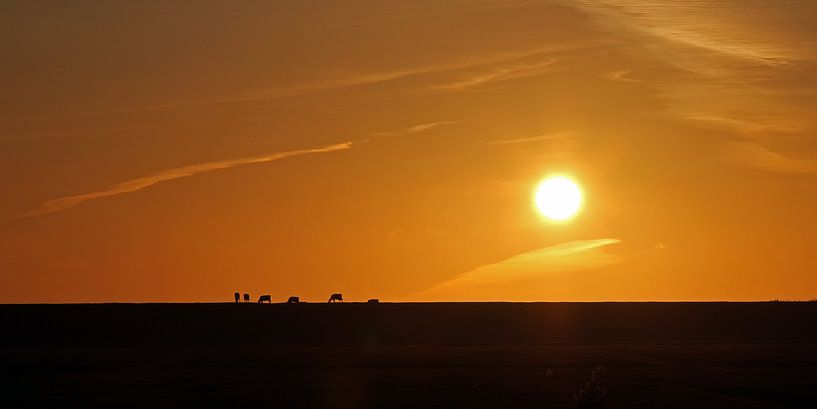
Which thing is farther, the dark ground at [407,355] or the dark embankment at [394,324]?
the dark embankment at [394,324]

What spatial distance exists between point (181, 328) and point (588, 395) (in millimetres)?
57122

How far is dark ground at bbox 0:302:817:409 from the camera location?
174 ft

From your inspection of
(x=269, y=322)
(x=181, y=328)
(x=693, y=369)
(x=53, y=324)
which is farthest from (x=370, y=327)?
(x=693, y=369)

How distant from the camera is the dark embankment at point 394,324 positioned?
97.3 metres

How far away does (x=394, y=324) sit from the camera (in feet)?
347

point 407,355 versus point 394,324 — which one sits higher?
point 394,324

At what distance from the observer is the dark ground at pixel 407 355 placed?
53000 millimetres

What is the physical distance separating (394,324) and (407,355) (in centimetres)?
3003

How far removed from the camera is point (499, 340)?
97.0 meters

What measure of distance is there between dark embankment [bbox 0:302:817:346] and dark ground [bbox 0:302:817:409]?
0.17m

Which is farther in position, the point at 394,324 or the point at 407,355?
the point at 394,324

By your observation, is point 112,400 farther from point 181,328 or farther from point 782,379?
point 181,328

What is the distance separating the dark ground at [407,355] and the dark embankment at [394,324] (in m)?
0.17

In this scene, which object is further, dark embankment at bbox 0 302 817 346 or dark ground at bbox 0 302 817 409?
dark embankment at bbox 0 302 817 346
